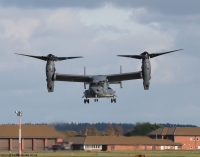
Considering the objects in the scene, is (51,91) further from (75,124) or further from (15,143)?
(15,143)

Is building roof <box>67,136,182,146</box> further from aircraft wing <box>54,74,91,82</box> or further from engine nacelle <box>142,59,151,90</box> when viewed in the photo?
engine nacelle <box>142,59,151,90</box>

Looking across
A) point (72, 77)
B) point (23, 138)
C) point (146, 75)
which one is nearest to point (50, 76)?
point (146, 75)

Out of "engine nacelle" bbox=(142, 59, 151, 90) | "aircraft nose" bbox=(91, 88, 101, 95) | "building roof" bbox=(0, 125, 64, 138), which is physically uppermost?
"engine nacelle" bbox=(142, 59, 151, 90)

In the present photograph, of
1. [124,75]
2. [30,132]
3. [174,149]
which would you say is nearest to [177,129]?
[174,149]

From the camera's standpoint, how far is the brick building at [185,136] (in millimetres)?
131500

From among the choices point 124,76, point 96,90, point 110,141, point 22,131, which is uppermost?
point 124,76

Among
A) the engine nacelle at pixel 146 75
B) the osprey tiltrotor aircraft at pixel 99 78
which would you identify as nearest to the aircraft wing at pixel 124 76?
the osprey tiltrotor aircraft at pixel 99 78

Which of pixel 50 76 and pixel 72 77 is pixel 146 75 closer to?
pixel 50 76

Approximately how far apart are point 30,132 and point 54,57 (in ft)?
138

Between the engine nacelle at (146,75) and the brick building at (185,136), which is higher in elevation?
the engine nacelle at (146,75)

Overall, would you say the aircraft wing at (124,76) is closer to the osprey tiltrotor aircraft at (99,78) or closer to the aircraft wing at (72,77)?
the osprey tiltrotor aircraft at (99,78)

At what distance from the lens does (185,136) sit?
469 ft

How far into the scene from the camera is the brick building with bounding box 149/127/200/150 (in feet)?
431

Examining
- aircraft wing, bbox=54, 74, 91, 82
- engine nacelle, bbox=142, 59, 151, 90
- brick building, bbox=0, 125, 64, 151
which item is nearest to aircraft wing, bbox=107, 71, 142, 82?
aircraft wing, bbox=54, 74, 91, 82
